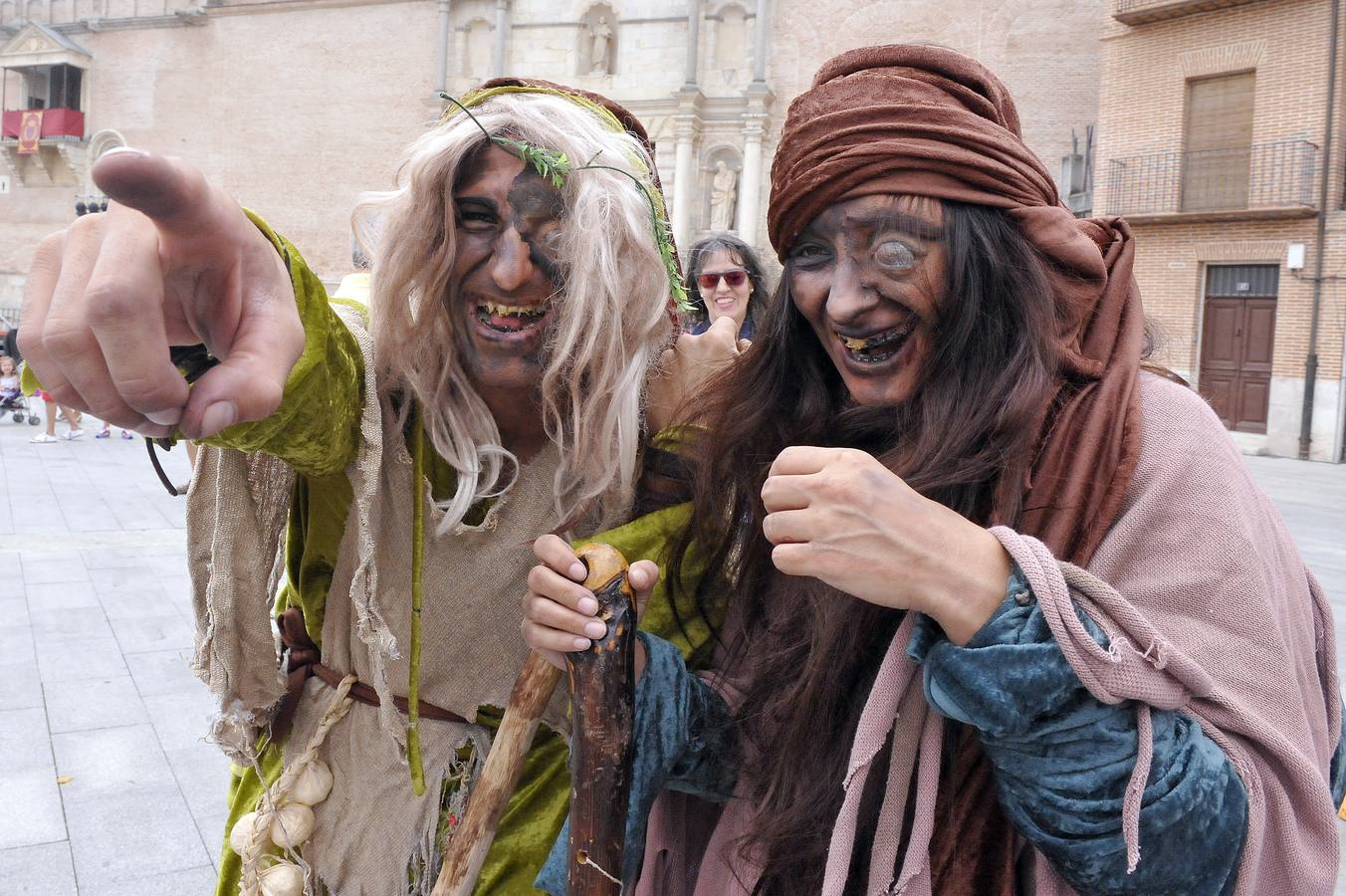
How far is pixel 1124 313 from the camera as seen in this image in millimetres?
1339

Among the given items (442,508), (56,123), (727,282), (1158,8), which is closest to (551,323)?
(442,508)

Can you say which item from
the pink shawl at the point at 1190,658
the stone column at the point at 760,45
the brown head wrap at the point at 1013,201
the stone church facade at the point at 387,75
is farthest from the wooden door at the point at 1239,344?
the pink shawl at the point at 1190,658

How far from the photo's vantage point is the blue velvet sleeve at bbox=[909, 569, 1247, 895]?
101 cm

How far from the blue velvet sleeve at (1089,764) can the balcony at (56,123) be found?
3122 cm

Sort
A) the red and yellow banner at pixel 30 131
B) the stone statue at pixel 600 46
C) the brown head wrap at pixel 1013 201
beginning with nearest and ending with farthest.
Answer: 1. the brown head wrap at pixel 1013 201
2. the stone statue at pixel 600 46
3. the red and yellow banner at pixel 30 131

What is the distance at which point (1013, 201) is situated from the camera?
1.34 m

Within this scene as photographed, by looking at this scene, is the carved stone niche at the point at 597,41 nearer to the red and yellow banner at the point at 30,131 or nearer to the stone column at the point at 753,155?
the stone column at the point at 753,155

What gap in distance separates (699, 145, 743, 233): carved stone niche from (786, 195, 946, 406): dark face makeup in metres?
20.2

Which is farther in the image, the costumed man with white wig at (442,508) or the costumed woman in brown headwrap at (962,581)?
the costumed man with white wig at (442,508)

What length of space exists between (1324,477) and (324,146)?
72.4 feet

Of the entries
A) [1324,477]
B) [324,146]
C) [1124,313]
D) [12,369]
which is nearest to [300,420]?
[1124,313]

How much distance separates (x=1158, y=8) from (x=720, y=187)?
8.59m

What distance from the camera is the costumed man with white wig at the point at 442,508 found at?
1582 mm

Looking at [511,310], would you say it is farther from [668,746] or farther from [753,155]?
[753,155]
